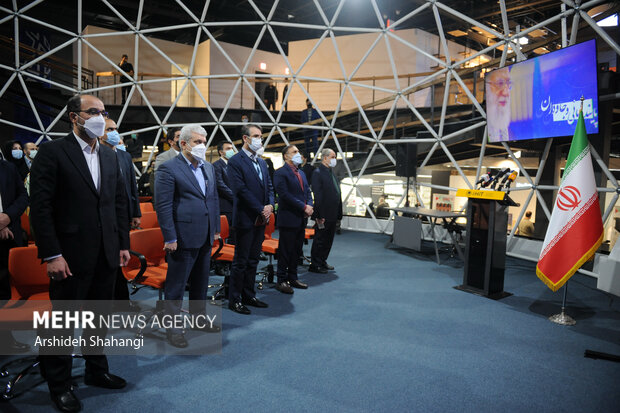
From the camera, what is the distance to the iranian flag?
3564mm

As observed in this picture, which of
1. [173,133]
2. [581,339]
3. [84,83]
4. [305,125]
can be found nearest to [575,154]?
[581,339]

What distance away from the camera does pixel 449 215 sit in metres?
5.96

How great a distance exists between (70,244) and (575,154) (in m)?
4.09

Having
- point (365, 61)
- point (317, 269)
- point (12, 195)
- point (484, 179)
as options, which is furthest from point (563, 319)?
point (365, 61)

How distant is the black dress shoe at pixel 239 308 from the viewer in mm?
3654

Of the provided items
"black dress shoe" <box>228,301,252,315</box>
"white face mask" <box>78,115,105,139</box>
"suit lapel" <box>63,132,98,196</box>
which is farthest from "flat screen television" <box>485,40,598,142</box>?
"suit lapel" <box>63,132,98,196</box>

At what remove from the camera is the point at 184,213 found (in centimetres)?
285

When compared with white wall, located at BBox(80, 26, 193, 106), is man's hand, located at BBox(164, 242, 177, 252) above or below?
below

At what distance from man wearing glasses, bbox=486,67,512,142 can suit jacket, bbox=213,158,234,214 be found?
164 inches

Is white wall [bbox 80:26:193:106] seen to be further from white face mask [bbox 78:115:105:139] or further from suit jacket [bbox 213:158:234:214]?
white face mask [bbox 78:115:105:139]

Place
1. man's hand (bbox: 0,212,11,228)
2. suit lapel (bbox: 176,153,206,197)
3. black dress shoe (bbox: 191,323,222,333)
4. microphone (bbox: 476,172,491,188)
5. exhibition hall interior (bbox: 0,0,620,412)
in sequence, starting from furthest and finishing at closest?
microphone (bbox: 476,172,491,188) < black dress shoe (bbox: 191,323,222,333) < suit lapel (bbox: 176,153,206,197) < man's hand (bbox: 0,212,11,228) < exhibition hall interior (bbox: 0,0,620,412)

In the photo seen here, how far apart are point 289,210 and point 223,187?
1290mm

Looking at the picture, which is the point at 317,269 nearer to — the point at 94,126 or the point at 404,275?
the point at 404,275

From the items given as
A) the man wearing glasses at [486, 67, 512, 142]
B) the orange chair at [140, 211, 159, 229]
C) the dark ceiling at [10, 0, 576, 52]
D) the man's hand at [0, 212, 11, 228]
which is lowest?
the orange chair at [140, 211, 159, 229]
